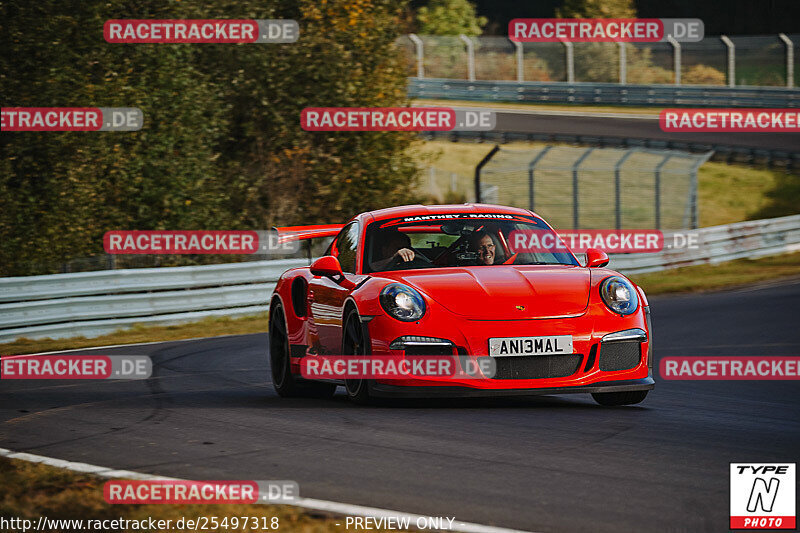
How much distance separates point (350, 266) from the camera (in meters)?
9.10

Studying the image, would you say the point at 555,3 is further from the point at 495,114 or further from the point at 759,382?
the point at 759,382

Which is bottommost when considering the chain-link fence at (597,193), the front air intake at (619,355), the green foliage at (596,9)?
the front air intake at (619,355)

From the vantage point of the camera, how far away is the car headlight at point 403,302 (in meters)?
7.77

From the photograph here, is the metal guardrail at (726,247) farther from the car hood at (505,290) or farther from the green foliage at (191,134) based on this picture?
the car hood at (505,290)

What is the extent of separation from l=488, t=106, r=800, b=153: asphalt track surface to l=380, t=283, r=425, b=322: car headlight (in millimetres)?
28888

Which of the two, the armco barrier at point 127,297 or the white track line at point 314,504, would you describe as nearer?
the white track line at point 314,504

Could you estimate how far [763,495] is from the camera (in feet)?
16.6

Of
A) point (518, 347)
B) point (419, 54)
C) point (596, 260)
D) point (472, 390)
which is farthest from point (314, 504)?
point (419, 54)

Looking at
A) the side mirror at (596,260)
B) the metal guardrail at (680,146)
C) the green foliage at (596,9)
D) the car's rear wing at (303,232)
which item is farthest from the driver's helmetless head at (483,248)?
the green foliage at (596,9)

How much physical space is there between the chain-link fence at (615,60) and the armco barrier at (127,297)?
26.4 meters

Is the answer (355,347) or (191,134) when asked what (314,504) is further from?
(191,134)

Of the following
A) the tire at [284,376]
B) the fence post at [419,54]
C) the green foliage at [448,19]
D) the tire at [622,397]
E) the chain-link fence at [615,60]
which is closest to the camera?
the tire at [622,397]

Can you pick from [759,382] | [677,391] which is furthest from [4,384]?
[759,382]

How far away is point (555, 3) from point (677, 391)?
69711mm
